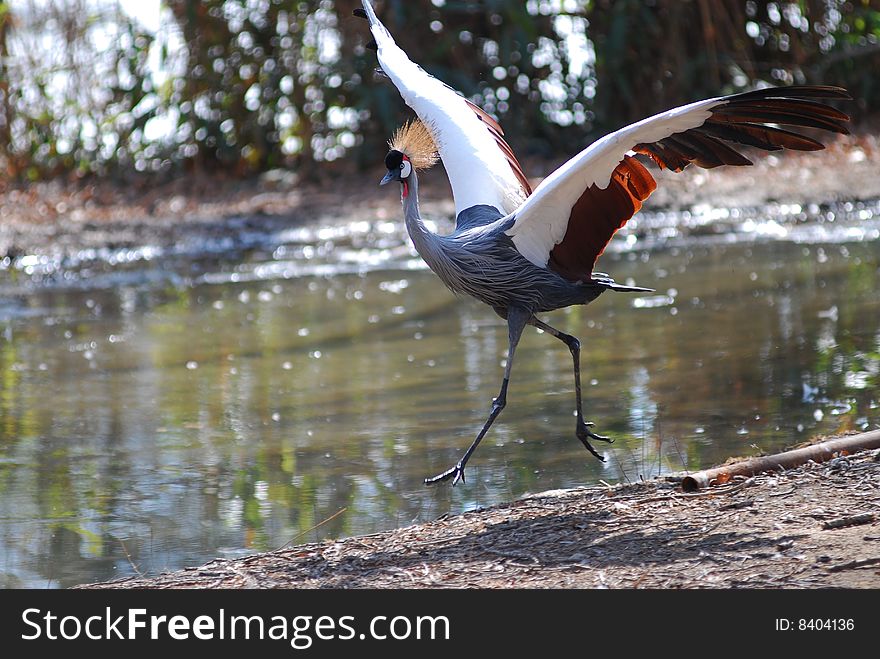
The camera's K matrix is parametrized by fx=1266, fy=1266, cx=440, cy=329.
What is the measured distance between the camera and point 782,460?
15.3 ft

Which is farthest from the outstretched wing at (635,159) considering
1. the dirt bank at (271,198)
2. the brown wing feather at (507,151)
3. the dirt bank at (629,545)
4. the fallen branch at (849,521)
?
the dirt bank at (271,198)

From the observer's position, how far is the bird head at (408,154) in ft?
17.8

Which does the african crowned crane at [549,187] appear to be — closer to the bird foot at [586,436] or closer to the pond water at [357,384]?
the bird foot at [586,436]

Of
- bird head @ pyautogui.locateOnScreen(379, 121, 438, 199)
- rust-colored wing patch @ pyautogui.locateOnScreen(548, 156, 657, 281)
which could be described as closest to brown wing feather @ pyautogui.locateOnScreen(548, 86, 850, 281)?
rust-colored wing patch @ pyautogui.locateOnScreen(548, 156, 657, 281)

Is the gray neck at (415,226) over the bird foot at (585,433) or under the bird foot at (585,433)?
over

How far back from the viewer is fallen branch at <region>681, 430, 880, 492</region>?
14.9 ft

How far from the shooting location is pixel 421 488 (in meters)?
5.20

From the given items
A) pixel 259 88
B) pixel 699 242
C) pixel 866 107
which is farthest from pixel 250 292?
pixel 866 107

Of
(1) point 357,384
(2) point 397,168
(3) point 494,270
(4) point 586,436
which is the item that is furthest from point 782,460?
(1) point 357,384

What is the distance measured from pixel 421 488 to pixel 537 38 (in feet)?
28.5

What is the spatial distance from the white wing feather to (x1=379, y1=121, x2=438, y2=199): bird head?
58cm

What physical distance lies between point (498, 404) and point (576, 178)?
100 cm
